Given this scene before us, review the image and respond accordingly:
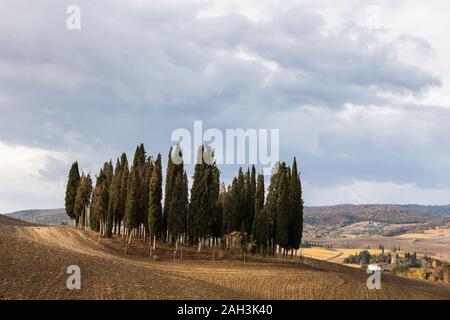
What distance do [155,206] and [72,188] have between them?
72.5ft

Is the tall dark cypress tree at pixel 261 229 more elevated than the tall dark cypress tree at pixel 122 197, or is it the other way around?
the tall dark cypress tree at pixel 122 197

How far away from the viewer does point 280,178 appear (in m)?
79.7

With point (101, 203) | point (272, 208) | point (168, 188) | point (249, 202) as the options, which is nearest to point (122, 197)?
point (101, 203)

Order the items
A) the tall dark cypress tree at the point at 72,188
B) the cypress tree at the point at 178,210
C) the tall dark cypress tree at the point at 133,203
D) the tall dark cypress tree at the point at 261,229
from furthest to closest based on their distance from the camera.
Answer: the tall dark cypress tree at the point at 72,188 → the tall dark cypress tree at the point at 261,229 → the tall dark cypress tree at the point at 133,203 → the cypress tree at the point at 178,210

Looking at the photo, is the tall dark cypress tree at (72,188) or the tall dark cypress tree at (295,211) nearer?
the tall dark cypress tree at (295,211)

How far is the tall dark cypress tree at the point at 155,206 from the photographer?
72.1 metres

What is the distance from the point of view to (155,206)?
239ft

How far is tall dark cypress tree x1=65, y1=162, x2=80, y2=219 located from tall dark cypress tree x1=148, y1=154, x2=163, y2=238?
801 inches

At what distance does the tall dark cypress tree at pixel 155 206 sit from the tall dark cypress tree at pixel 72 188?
2033cm

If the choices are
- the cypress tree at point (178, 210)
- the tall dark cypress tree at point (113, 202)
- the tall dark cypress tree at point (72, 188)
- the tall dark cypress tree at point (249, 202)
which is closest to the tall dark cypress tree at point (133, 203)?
the tall dark cypress tree at point (113, 202)

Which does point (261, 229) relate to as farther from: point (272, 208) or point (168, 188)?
point (168, 188)

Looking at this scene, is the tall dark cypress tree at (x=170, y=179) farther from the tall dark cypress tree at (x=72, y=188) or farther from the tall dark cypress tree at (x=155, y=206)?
the tall dark cypress tree at (x=72, y=188)

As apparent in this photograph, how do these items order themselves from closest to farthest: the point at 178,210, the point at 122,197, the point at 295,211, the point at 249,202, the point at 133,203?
the point at 178,210, the point at 133,203, the point at 295,211, the point at 122,197, the point at 249,202

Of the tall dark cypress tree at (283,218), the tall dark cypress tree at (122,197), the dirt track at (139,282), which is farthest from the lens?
the tall dark cypress tree at (122,197)
